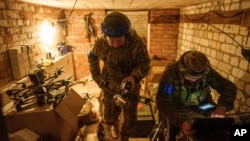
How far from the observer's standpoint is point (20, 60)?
8.74 feet

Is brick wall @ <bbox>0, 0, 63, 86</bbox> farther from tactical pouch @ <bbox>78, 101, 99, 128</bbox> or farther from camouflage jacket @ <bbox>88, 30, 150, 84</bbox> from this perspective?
camouflage jacket @ <bbox>88, 30, 150, 84</bbox>

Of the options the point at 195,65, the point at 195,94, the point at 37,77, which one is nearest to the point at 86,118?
the point at 37,77

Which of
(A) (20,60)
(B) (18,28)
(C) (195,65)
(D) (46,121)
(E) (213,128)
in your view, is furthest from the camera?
(B) (18,28)

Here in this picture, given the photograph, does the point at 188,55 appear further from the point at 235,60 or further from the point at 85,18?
the point at 85,18

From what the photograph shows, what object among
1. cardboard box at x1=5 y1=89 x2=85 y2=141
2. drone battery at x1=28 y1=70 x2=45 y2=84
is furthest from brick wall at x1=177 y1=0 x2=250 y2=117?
drone battery at x1=28 y1=70 x2=45 y2=84

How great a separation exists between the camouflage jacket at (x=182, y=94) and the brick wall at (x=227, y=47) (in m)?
0.43

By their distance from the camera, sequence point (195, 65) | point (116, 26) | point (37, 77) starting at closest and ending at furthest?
point (195, 65)
point (116, 26)
point (37, 77)

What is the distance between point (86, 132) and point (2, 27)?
183 cm

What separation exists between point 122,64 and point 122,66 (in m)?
0.03

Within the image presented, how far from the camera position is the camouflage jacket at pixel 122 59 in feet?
6.77

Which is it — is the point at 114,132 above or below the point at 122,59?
below

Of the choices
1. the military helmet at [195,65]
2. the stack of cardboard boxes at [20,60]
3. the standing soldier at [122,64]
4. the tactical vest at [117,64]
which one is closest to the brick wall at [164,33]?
the standing soldier at [122,64]

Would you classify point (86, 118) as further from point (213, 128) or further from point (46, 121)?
point (213, 128)

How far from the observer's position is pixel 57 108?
2.12 meters
